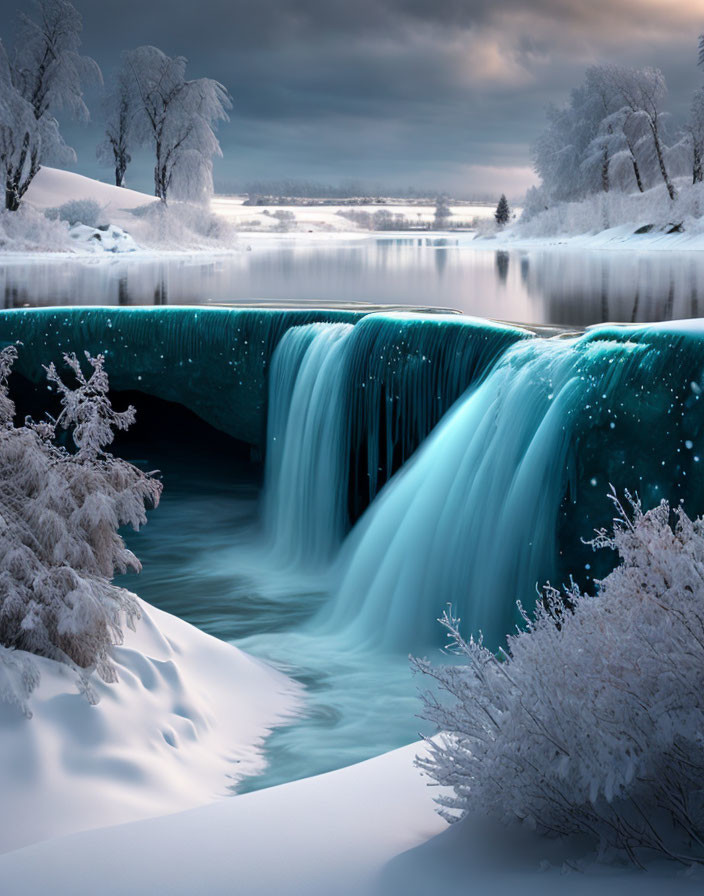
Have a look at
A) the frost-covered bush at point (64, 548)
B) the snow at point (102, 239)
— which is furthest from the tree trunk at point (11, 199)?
the frost-covered bush at point (64, 548)

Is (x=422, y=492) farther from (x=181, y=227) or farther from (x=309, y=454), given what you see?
(x=181, y=227)

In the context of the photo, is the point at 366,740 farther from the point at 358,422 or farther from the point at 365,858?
the point at 358,422

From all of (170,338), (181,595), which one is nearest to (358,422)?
(181,595)

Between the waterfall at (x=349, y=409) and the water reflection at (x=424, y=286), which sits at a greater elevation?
the water reflection at (x=424, y=286)

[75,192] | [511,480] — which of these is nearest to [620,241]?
[75,192]

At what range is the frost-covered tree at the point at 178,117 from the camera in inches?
1496

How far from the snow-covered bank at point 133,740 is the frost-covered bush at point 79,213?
30331 millimetres

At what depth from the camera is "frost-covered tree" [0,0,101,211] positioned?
33.0 m

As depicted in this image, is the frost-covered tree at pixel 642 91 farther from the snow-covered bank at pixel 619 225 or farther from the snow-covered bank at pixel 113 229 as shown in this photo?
the snow-covered bank at pixel 113 229

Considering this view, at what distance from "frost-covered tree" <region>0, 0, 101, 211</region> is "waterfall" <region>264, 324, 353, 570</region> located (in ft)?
84.6

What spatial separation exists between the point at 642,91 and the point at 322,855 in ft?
152

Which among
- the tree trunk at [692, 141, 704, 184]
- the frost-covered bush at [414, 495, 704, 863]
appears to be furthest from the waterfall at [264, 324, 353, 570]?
the tree trunk at [692, 141, 704, 184]

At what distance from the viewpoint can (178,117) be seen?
3859 cm

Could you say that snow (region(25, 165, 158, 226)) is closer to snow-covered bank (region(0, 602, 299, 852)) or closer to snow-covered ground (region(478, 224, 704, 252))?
snow-covered ground (region(478, 224, 704, 252))
